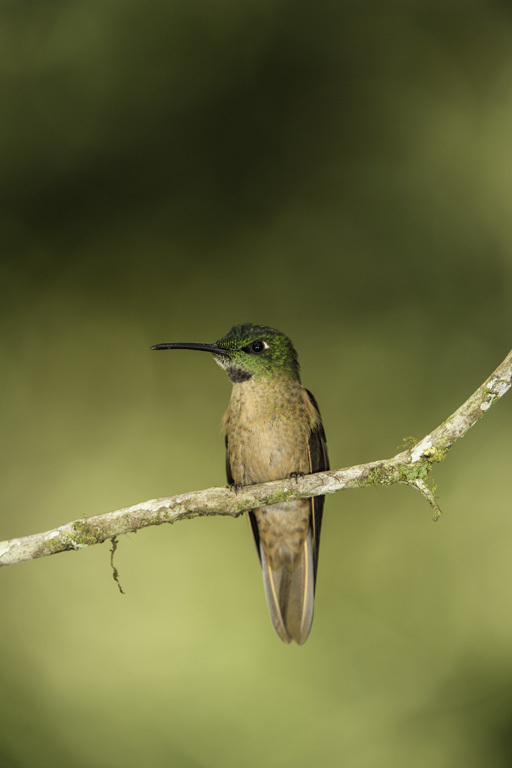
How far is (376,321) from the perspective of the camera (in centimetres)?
539

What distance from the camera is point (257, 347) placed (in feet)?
10.6

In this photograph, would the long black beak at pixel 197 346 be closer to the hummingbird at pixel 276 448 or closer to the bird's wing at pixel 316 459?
the hummingbird at pixel 276 448

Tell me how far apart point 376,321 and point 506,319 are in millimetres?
1078

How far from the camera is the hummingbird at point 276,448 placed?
3055mm

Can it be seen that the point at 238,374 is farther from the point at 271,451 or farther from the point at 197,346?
the point at 271,451

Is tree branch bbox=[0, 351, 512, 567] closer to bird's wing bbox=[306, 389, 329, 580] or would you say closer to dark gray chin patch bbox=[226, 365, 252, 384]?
bird's wing bbox=[306, 389, 329, 580]

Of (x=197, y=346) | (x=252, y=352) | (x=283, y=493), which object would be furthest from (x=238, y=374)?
(x=283, y=493)

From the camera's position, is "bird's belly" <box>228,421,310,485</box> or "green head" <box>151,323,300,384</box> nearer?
"bird's belly" <box>228,421,310,485</box>

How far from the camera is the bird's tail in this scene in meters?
3.25

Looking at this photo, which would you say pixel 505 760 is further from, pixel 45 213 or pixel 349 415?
pixel 45 213

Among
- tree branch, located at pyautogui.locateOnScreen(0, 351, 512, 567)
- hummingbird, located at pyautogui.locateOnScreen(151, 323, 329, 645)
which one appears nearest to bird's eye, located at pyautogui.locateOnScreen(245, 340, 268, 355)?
hummingbird, located at pyautogui.locateOnScreen(151, 323, 329, 645)

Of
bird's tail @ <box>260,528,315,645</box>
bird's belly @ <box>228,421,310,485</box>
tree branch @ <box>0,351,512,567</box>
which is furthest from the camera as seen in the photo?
bird's tail @ <box>260,528,315,645</box>

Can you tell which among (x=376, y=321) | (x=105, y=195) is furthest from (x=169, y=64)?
(x=376, y=321)

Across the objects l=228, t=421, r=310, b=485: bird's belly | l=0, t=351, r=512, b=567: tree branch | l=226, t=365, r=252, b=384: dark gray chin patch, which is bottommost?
l=0, t=351, r=512, b=567: tree branch
